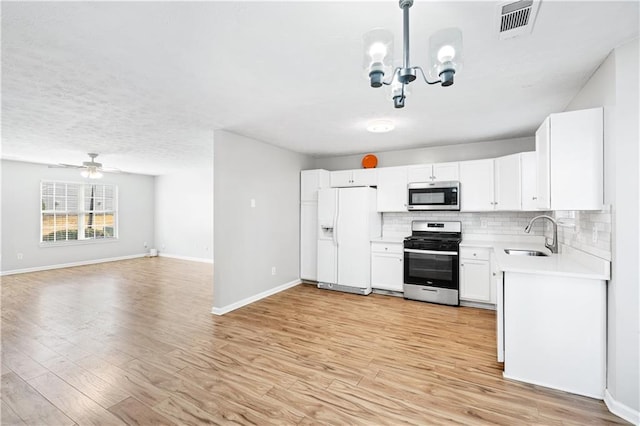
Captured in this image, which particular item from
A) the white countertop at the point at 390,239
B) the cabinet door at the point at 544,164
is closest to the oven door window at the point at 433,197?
the white countertop at the point at 390,239

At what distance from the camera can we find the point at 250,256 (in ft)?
14.2

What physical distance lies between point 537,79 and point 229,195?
352cm

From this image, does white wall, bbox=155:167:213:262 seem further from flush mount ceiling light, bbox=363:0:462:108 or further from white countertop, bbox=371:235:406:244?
flush mount ceiling light, bbox=363:0:462:108

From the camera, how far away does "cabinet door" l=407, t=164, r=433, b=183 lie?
4562 millimetres

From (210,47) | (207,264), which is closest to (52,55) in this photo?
(210,47)

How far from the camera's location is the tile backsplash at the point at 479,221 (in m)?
4.25

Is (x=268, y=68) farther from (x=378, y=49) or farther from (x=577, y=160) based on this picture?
(x=577, y=160)

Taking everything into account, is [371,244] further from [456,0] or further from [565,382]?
[456,0]

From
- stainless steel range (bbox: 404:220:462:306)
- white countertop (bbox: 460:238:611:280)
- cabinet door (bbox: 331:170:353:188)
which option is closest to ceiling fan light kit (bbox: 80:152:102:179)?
cabinet door (bbox: 331:170:353:188)

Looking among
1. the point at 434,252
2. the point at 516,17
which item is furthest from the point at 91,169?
the point at 516,17

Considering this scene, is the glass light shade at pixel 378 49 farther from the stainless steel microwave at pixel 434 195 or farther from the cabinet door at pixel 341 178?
the cabinet door at pixel 341 178

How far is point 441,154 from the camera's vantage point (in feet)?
15.8

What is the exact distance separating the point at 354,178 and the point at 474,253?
2.21m

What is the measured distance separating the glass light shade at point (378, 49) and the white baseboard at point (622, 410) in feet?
8.45
